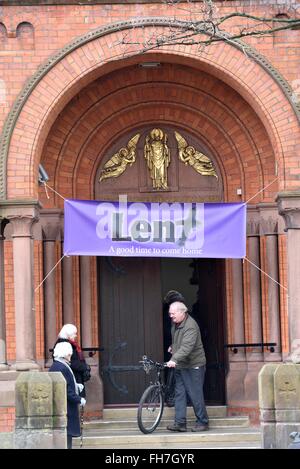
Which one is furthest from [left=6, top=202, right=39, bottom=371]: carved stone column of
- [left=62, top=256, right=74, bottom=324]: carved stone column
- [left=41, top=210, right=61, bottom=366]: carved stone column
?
[left=62, top=256, right=74, bottom=324]: carved stone column

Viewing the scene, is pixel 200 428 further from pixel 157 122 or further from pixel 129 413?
pixel 157 122

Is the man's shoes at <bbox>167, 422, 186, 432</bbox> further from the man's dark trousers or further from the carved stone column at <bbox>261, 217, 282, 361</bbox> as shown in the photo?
the carved stone column at <bbox>261, 217, 282, 361</bbox>

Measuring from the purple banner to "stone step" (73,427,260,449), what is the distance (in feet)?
8.02

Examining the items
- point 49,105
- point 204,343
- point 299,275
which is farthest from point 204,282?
point 49,105

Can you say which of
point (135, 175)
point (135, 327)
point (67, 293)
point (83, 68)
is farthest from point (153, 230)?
point (83, 68)

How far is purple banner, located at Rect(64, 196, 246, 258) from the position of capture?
2028 centimetres

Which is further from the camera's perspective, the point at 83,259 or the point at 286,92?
the point at 83,259

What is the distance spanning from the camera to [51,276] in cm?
2092

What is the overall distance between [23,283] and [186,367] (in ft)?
7.88

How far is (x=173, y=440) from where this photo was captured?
19.2 m
